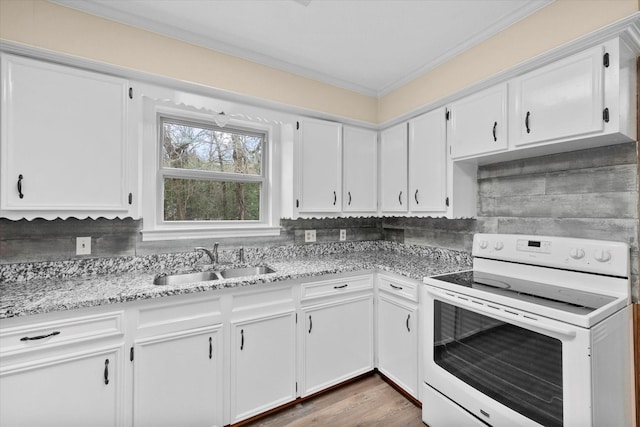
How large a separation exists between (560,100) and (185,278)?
2.52m

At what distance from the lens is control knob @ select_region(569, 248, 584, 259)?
4.94ft

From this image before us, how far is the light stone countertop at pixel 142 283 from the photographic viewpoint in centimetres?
132

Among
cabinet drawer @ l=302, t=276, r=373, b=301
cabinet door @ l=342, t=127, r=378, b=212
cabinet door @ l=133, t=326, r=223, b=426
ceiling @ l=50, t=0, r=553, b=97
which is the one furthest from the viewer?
cabinet door @ l=342, t=127, r=378, b=212

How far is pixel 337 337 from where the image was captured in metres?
2.14

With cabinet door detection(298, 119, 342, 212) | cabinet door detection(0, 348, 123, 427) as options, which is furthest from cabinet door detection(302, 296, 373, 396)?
cabinet door detection(0, 348, 123, 427)

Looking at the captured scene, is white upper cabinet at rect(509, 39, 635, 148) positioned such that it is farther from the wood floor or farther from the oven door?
the wood floor

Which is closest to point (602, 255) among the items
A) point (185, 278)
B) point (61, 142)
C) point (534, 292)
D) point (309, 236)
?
point (534, 292)

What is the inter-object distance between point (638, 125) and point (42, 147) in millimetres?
3139

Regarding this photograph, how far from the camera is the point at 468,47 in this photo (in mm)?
2105

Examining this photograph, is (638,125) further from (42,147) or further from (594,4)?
(42,147)

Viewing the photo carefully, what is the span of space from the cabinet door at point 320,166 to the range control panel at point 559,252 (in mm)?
1205

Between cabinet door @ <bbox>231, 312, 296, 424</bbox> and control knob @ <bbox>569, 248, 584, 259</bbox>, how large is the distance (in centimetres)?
168

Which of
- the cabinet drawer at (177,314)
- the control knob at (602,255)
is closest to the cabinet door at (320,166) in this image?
the cabinet drawer at (177,314)

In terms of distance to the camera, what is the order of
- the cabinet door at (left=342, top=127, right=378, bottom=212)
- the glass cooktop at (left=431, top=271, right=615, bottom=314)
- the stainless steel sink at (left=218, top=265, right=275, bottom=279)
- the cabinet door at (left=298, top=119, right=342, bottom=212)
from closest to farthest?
the glass cooktop at (left=431, top=271, right=615, bottom=314), the stainless steel sink at (left=218, top=265, right=275, bottom=279), the cabinet door at (left=298, top=119, right=342, bottom=212), the cabinet door at (left=342, top=127, right=378, bottom=212)
